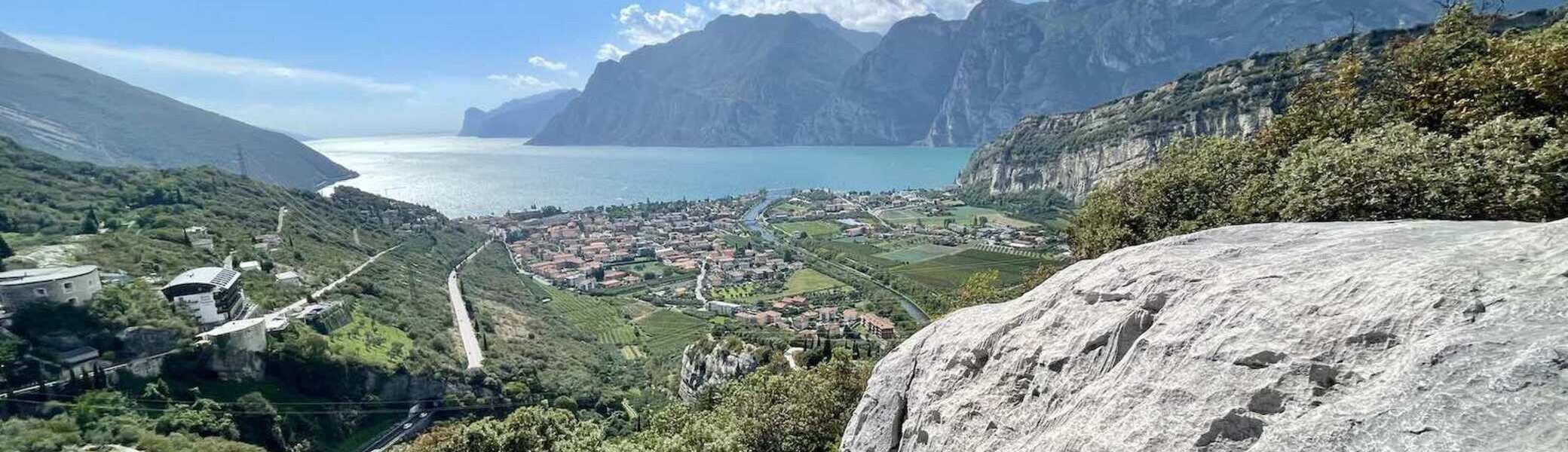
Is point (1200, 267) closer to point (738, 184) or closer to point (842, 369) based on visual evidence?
point (842, 369)

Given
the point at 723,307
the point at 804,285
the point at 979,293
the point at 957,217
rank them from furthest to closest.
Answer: the point at 957,217 → the point at 804,285 → the point at 723,307 → the point at 979,293

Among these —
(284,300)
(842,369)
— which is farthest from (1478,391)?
(284,300)

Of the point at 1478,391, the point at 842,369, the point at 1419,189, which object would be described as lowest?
the point at 842,369

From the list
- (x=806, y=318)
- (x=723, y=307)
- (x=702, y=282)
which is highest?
(x=806, y=318)

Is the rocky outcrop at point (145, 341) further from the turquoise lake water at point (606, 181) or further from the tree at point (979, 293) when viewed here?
the turquoise lake water at point (606, 181)

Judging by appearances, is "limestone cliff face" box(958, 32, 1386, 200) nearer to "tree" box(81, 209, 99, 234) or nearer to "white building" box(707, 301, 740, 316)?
"white building" box(707, 301, 740, 316)

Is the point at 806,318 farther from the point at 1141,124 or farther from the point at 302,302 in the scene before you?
the point at 1141,124

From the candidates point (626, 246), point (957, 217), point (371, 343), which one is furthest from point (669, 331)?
point (957, 217)
